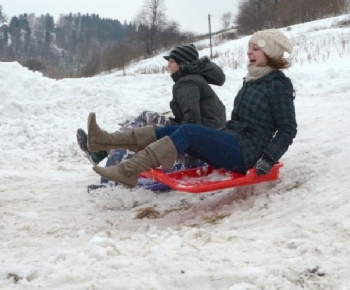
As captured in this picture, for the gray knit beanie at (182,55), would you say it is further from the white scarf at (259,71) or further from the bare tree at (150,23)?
the bare tree at (150,23)

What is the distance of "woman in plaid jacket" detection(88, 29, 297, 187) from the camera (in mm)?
3148

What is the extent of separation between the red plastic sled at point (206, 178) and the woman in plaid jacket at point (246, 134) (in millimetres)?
98

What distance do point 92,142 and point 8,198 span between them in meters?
0.94

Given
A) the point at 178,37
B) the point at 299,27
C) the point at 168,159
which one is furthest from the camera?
the point at 178,37

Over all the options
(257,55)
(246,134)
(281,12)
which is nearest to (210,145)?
(246,134)

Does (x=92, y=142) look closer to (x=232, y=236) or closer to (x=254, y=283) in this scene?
(x=232, y=236)

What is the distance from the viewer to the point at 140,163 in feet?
10.2

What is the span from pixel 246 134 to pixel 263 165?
0.31 metres

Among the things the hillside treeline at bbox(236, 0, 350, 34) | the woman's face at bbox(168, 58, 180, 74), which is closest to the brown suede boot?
the woman's face at bbox(168, 58, 180, 74)

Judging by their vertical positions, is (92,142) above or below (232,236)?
above

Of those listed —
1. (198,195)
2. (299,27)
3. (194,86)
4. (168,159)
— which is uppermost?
(299,27)

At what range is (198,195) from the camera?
3785 millimetres

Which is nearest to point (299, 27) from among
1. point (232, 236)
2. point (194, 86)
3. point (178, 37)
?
point (178, 37)

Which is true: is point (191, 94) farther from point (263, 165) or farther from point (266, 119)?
point (263, 165)
